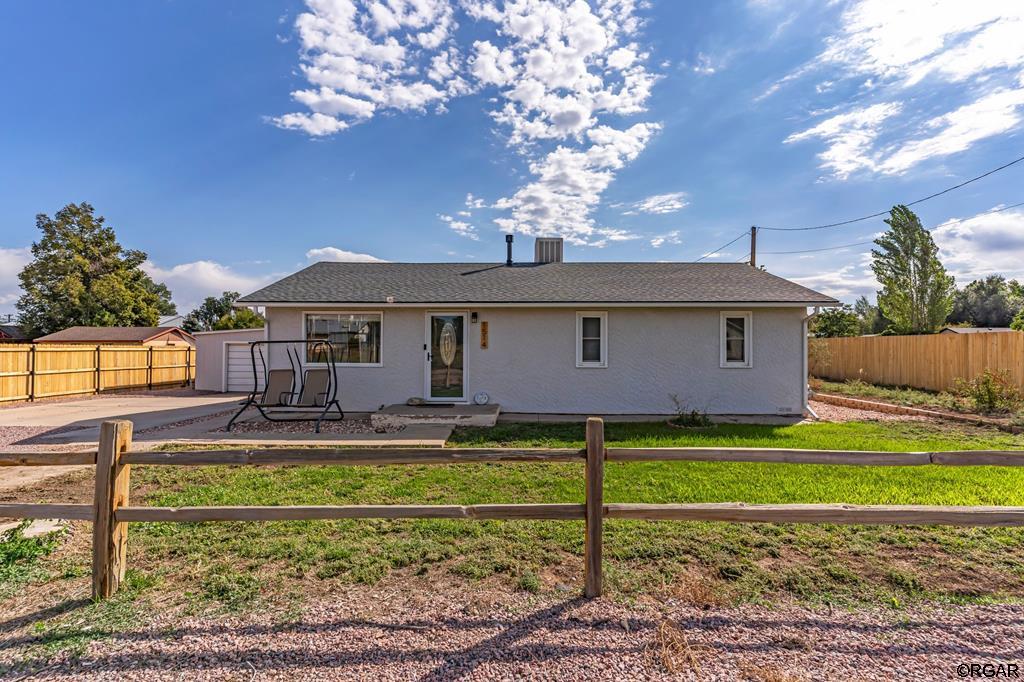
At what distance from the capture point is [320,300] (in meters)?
9.91

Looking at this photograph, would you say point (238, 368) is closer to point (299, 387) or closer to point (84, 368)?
point (84, 368)

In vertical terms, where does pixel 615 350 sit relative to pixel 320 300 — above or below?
below

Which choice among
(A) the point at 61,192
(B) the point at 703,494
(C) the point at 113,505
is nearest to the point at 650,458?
(B) the point at 703,494

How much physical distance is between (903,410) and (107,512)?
1381 cm

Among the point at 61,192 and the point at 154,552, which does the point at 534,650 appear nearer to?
the point at 154,552

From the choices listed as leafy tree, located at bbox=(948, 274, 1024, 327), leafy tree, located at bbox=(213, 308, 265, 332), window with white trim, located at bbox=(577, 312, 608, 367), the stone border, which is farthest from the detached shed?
leafy tree, located at bbox=(948, 274, 1024, 327)

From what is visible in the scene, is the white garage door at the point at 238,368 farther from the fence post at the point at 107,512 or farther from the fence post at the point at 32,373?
the fence post at the point at 107,512

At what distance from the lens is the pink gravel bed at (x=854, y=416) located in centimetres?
945

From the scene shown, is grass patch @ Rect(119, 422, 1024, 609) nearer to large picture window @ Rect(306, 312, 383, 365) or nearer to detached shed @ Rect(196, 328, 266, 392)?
large picture window @ Rect(306, 312, 383, 365)

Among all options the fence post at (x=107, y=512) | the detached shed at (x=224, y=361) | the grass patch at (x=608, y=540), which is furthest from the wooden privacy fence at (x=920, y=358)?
the detached shed at (x=224, y=361)

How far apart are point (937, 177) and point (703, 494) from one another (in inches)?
739

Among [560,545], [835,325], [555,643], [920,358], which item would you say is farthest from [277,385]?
[835,325]

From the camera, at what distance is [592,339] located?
1014 centimetres

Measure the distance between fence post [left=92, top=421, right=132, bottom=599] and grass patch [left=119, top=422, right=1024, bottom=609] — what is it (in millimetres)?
356
